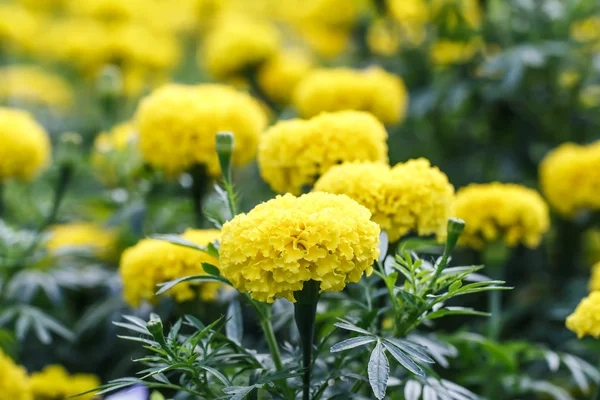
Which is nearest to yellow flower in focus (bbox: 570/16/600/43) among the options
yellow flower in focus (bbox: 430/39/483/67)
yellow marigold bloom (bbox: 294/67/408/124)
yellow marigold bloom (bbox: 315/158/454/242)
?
yellow flower in focus (bbox: 430/39/483/67)

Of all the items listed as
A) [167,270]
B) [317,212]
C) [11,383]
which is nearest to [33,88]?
[11,383]

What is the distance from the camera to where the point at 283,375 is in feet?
4.11

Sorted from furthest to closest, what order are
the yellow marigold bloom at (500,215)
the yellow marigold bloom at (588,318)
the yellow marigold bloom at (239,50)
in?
the yellow marigold bloom at (239,50) → the yellow marigold bloom at (500,215) → the yellow marigold bloom at (588,318)

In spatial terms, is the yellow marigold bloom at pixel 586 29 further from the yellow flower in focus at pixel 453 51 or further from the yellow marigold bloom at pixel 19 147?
the yellow marigold bloom at pixel 19 147

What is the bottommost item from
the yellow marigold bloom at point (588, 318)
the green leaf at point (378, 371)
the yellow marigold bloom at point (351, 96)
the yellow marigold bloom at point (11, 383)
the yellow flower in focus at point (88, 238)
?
the yellow flower in focus at point (88, 238)

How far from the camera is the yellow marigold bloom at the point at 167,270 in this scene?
5.49ft

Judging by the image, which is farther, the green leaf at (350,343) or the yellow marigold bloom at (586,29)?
the yellow marigold bloom at (586,29)

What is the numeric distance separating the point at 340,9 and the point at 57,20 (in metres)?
2.31

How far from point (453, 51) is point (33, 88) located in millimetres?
2431

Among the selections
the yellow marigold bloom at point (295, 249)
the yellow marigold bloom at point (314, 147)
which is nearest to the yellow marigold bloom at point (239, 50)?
the yellow marigold bloom at point (314, 147)

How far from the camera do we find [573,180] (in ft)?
7.72

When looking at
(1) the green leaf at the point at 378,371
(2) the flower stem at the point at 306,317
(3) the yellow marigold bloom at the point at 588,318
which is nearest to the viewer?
(1) the green leaf at the point at 378,371

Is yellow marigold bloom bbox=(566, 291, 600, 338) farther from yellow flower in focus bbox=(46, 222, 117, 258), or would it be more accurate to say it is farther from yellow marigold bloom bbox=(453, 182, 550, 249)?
yellow flower in focus bbox=(46, 222, 117, 258)

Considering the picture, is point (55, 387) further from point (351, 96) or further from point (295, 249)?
point (351, 96)
